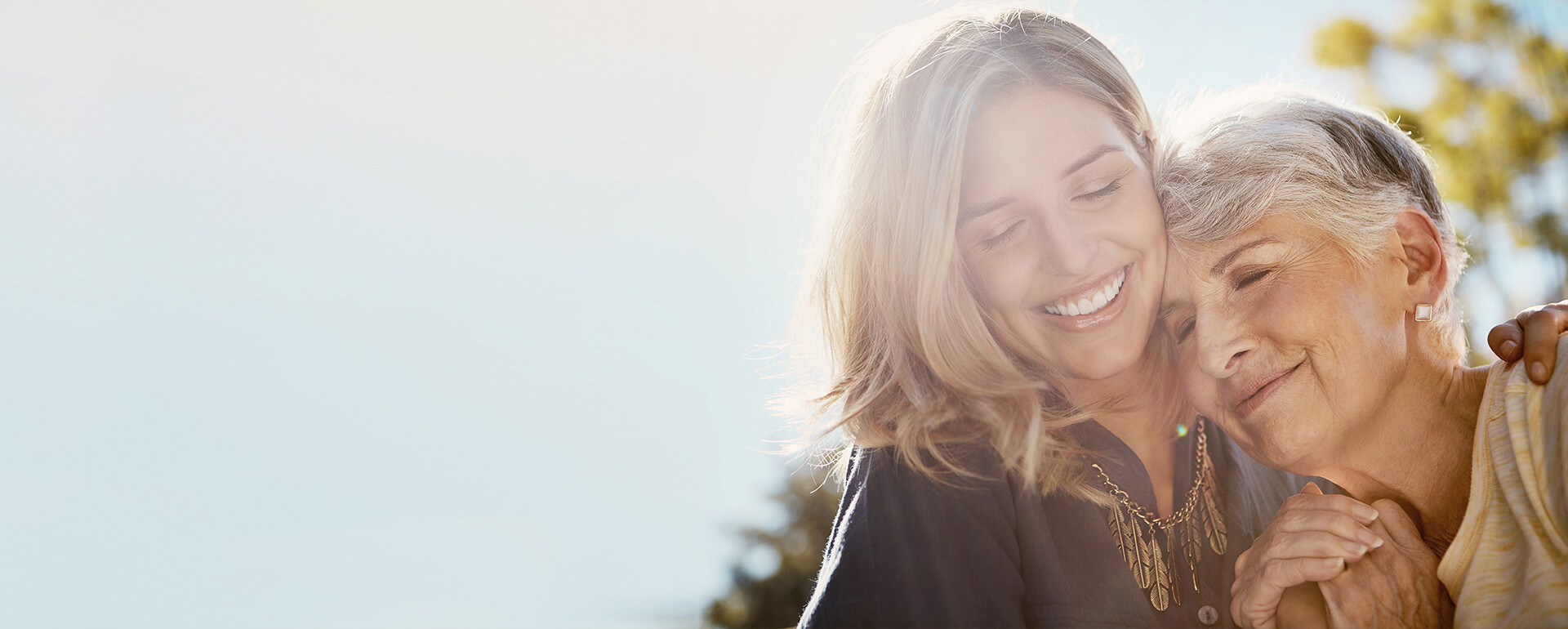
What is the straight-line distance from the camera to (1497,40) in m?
17.8

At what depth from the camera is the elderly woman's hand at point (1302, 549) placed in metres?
2.11

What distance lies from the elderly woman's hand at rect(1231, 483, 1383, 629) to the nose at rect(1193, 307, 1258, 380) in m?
0.34

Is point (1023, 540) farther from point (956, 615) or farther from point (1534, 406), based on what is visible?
point (1534, 406)

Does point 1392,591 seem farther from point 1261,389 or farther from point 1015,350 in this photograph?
point 1015,350

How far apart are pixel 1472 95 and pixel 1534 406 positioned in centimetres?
1974

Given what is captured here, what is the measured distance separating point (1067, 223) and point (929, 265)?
0.34 meters

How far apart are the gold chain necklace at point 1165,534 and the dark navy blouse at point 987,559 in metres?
0.03

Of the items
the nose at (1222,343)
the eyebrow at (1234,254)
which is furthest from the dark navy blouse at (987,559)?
the eyebrow at (1234,254)

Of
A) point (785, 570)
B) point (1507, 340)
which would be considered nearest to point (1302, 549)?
point (1507, 340)

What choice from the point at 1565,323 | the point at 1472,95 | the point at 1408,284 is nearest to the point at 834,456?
the point at 1408,284

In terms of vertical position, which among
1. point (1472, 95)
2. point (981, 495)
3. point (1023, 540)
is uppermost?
point (981, 495)

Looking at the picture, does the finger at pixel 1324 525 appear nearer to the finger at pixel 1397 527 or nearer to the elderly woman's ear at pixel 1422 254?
the finger at pixel 1397 527

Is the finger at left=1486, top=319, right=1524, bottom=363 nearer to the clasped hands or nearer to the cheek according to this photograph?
the clasped hands

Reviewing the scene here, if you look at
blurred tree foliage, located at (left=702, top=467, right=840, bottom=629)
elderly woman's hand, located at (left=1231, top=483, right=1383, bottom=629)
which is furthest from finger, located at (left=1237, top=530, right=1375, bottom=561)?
blurred tree foliage, located at (left=702, top=467, right=840, bottom=629)
